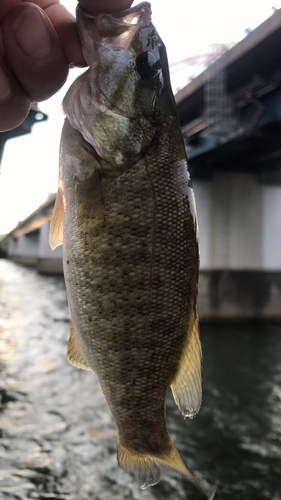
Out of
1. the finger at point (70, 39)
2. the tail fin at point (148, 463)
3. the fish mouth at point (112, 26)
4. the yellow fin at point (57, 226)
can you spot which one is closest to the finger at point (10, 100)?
A: the finger at point (70, 39)

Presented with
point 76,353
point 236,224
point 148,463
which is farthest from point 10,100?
point 236,224

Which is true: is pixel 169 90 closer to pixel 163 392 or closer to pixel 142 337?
pixel 142 337

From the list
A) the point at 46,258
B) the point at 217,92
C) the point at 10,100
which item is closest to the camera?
the point at 10,100

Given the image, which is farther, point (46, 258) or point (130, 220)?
point (46, 258)

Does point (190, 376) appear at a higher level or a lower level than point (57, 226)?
lower

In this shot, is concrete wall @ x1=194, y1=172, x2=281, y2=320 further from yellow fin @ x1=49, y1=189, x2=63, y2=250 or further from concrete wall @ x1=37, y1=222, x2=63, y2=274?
concrete wall @ x1=37, y1=222, x2=63, y2=274

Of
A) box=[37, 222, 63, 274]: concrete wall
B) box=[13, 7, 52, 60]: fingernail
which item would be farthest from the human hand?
box=[37, 222, 63, 274]: concrete wall

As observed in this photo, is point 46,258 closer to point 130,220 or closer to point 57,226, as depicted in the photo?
point 57,226

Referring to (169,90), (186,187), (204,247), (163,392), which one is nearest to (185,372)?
(163,392)
